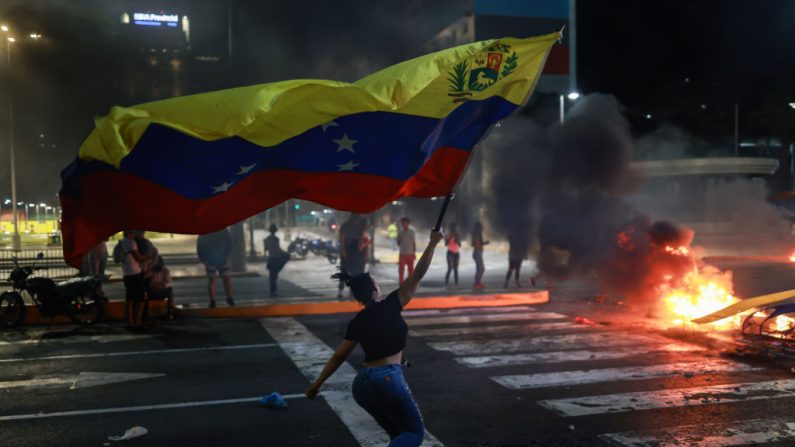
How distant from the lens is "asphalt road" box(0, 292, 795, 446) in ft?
18.8

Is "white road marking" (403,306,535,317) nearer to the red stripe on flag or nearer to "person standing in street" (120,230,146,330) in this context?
"person standing in street" (120,230,146,330)

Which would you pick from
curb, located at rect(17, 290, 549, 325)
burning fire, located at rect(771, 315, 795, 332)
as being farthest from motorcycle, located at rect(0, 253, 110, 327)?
burning fire, located at rect(771, 315, 795, 332)

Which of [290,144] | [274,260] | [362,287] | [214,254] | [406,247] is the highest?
[290,144]

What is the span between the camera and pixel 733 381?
7305mm

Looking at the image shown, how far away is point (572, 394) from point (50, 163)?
172ft

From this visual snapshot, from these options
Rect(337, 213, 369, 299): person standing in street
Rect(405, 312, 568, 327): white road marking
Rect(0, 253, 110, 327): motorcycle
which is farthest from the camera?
Rect(337, 213, 369, 299): person standing in street

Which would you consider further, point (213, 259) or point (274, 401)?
point (213, 259)

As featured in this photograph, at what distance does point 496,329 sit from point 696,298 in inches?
134

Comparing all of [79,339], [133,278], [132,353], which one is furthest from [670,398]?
[79,339]

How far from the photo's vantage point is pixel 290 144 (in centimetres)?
583

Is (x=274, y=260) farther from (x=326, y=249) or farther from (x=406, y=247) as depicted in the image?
(x=326, y=249)

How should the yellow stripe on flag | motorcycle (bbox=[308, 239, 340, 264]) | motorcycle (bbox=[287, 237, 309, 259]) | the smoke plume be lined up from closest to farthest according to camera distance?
the yellow stripe on flag, the smoke plume, motorcycle (bbox=[308, 239, 340, 264]), motorcycle (bbox=[287, 237, 309, 259])

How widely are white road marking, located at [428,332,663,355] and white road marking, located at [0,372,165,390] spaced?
157 inches

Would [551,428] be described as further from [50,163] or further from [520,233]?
[50,163]
